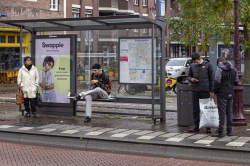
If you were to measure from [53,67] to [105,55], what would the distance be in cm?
163

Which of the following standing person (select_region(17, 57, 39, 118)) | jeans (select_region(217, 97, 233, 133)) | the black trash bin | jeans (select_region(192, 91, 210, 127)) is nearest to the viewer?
jeans (select_region(217, 97, 233, 133))

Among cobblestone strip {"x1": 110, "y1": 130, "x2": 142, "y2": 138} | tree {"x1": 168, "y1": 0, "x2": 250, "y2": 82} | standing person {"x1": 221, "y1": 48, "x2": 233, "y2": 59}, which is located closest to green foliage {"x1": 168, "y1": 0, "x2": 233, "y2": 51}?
tree {"x1": 168, "y1": 0, "x2": 250, "y2": 82}

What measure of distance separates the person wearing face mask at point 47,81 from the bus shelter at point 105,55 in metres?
0.03

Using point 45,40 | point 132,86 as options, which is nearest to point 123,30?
point 132,86

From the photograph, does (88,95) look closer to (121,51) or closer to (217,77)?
(121,51)

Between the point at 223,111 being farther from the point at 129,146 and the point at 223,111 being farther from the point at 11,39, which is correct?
the point at 11,39

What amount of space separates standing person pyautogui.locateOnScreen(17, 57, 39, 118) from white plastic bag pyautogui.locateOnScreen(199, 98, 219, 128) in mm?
5285

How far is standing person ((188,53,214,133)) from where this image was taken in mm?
11227

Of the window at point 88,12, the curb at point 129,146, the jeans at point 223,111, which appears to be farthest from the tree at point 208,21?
the window at point 88,12

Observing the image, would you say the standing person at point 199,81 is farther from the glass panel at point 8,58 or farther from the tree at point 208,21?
the glass panel at point 8,58

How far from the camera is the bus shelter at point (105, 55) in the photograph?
13.1 meters

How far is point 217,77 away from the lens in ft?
35.3

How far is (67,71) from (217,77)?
514 cm

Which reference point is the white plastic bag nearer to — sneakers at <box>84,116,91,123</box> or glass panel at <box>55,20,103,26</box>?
sneakers at <box>84,116,91,123</box>
